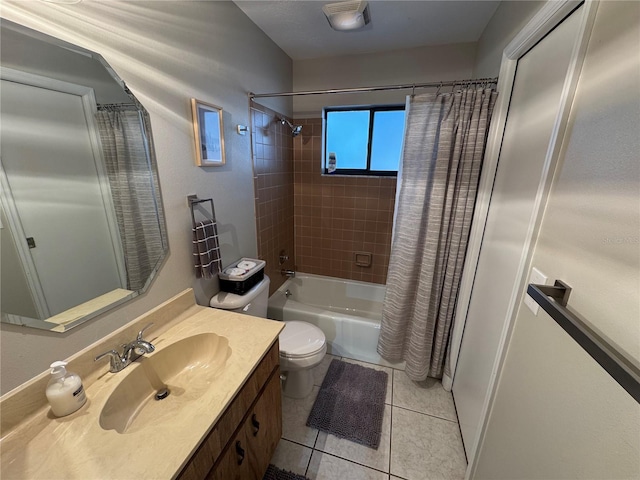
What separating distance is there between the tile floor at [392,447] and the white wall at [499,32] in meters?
2.12

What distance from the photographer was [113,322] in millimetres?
989

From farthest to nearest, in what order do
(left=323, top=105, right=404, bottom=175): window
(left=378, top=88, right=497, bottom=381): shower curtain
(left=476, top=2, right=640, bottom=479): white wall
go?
(left=323, top=105, right=404, bottom=175): window
(left=378, top=88, right=497, bottom=381): shower curtain
(left=476, top=2, right=640, bottom=479): white wall

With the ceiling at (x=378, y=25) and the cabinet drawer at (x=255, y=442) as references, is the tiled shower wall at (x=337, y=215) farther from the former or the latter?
the cabinet drawer at (x=255, y=442)

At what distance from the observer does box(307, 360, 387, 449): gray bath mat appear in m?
1.54

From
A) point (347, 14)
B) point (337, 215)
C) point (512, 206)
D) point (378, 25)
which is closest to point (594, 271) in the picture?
point (512, 206)

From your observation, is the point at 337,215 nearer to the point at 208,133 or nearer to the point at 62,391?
the point at 208,133

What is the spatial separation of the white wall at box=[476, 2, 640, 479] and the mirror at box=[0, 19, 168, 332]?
4.85 ft

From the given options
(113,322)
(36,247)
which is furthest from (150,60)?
(113,322)

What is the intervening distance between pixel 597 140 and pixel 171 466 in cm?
134

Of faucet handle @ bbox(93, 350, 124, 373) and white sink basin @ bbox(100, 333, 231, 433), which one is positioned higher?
faucet handle @ bbox(93, 350, 124, 373)

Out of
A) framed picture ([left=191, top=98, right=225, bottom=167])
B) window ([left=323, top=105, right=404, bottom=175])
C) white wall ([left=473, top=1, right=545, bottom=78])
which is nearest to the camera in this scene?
white wall ([left=473, top=1, right=545, bottom=78])

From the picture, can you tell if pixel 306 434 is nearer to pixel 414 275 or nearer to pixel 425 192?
pixel 414 275

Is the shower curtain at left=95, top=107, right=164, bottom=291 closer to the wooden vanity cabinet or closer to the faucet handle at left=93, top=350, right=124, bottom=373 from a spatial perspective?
the faucet handle at left=93, top=350, right=124, bottom=373

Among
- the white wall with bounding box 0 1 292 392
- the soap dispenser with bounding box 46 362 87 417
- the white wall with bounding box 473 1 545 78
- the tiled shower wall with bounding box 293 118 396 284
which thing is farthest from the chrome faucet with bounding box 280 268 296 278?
the white wall with bounding box 473 1 545 78
